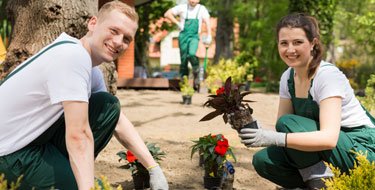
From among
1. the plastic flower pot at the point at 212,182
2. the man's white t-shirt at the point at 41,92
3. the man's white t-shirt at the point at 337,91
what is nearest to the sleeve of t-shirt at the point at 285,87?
the man's white t-shirt at the point at 337,91

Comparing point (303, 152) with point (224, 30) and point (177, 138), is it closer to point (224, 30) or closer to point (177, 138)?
Result: point (177, 138)

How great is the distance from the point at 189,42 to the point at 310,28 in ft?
25.2

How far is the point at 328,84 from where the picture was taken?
10.2ft

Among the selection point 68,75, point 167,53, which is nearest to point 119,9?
point 68,75

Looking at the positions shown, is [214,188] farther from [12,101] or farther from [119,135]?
[12,101]

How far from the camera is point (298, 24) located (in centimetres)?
318

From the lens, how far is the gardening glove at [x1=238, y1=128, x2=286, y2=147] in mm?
3012

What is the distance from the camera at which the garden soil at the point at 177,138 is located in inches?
166

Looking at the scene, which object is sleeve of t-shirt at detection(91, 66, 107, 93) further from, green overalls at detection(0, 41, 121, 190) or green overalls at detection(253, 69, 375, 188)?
green overalls at detection(253, 69, 375, 188)

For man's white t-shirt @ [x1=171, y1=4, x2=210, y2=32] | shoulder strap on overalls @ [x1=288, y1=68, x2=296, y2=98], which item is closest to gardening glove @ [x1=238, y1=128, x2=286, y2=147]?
shoulder strap on overalls @ [x1=288, y1=68, x2=296, y2=98]

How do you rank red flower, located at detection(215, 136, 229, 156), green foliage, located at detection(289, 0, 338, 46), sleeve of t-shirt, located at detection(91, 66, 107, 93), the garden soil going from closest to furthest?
sleeve of t-shirt, located at detection(91, 66, 107, 93) → red flower, located at detection(215, 136, 229, 156) → the garden soil → green foliage, located at detection(289, 0, 338, 46)

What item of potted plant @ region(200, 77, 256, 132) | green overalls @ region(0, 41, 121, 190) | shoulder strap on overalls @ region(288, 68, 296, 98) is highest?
shoulder strap on overalls @ region(288, 68, 296, 98)

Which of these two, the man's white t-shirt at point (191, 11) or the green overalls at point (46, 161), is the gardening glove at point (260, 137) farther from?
the man's white t-shirt at point (191, 11)

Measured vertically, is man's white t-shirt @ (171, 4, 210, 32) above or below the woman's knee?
above
